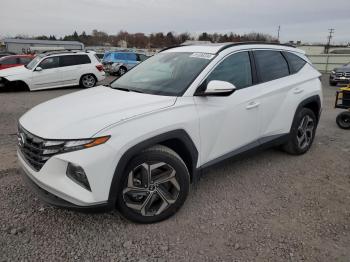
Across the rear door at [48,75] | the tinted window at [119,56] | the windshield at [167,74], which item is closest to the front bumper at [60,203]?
the windshield at [167,74]

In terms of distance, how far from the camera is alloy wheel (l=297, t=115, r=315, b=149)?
457 cm

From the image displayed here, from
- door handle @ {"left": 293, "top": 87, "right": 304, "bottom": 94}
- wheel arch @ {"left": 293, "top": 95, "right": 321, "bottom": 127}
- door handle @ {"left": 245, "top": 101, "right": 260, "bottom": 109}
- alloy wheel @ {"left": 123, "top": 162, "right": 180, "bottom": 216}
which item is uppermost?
door handle @ {"left": 293, "top": 87, "right": 304, "bottom": 94}

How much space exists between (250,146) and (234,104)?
660 millimetres

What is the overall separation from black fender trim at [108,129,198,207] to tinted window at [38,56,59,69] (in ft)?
36.3

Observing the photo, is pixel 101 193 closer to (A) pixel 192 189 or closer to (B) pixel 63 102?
(B) pixel 63 102

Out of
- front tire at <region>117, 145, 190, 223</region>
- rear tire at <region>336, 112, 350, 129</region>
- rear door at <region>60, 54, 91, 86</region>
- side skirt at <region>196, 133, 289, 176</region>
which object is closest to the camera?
front tire at <region>117, 145, 190, 223</region>

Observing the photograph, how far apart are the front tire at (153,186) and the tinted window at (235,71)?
1.03 metres

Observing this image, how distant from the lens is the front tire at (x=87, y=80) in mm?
13352

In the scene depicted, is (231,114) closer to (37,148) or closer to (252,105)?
(252,105)

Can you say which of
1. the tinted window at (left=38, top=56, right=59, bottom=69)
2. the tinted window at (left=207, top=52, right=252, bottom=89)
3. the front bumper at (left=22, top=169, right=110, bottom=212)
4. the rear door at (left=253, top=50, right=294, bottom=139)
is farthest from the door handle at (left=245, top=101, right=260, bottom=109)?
the tinted window at (left=38, top=56, right=59, bottom=69)

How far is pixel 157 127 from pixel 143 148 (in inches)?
9.1

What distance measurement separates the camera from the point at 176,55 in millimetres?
3781

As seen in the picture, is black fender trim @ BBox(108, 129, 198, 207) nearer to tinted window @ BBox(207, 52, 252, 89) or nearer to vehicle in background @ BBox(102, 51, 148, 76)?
tinted window @ BBox(207, 52, 252, 89)

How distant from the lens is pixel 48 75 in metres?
12.2
